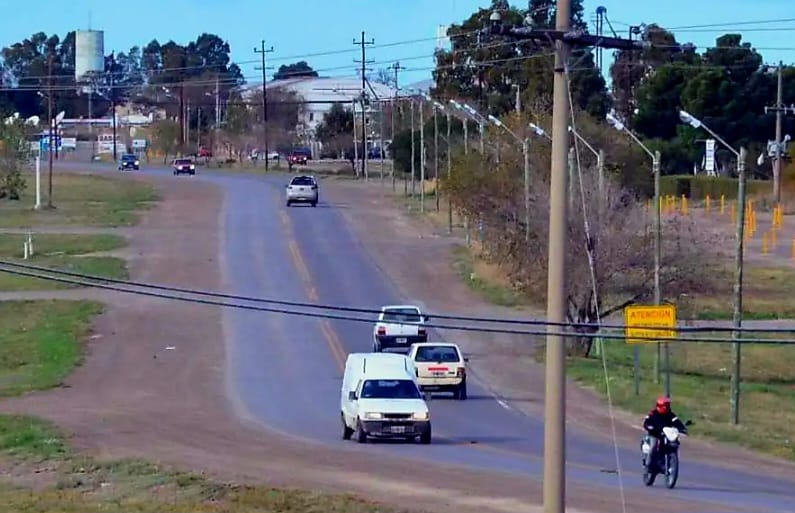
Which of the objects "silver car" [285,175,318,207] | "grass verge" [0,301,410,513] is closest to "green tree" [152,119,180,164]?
"silver car" [285,175,318,207]

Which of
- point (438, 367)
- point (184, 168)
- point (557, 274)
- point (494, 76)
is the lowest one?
point (438, 367)

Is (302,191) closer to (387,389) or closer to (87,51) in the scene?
(387,389)

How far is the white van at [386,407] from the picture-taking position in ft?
97.1

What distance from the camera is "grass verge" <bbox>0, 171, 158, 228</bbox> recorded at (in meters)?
82.9

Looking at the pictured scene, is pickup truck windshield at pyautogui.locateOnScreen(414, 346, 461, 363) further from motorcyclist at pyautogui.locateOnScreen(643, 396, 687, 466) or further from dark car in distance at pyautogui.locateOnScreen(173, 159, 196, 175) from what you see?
dark car in distance at pyautogui.locateOnScreen(173, 159, 196, 175)

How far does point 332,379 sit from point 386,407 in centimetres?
1117

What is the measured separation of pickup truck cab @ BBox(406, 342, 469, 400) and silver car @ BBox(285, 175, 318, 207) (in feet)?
171

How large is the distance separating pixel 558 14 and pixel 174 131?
152647mm

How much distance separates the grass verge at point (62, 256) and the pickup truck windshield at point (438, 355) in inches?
928

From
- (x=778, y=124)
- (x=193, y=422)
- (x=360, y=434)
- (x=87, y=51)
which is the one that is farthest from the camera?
(x=87, y=51)

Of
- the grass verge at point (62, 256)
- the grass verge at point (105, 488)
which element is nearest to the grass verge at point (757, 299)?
the grass verge at point (62, 256)

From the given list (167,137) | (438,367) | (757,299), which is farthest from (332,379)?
(167,137)

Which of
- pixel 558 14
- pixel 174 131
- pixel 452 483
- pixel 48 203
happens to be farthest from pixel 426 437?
pixel 174 131

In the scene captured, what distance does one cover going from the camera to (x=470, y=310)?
173ft
